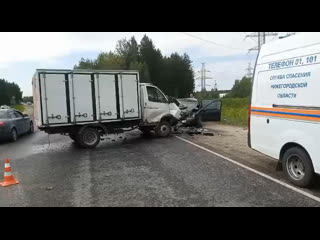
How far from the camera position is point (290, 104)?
574cm

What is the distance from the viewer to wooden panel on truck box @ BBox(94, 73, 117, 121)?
36.4 feet

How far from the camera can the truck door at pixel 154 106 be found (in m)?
12.7

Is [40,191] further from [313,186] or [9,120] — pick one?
[9,120]

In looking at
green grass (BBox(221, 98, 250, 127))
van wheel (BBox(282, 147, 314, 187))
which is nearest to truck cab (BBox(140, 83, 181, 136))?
green grass (BBox(221, 98, 250, 127))

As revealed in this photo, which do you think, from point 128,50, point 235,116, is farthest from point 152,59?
point 235,116

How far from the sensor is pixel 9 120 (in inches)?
526

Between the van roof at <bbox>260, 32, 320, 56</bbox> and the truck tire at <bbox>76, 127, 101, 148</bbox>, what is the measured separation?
6671 millimetres

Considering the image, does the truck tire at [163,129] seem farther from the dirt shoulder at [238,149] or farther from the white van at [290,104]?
the white van at [290,104]

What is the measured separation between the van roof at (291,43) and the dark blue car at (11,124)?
10947 millimetres

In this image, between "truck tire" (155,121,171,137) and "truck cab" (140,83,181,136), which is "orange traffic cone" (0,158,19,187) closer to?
"truck cab" (140,83,181,136)

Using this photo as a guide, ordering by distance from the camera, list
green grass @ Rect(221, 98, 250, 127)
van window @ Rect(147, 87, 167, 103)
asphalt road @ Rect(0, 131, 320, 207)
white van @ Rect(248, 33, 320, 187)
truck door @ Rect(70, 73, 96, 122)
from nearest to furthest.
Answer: asphalt road @ Rect(0, 131, 320, 207) → white van @ Rect(248, 33, 320, 187) → truck door @ Rect(70, 73, 96, 122) → van window @ Rect(147, 87, 167, 103) → green grass @ Rect(221, 98, 250, 127)

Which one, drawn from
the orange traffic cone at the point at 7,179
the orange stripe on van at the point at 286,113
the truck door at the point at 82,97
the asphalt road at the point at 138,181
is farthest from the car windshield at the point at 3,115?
the orange stripe on van at the point at 286,113
